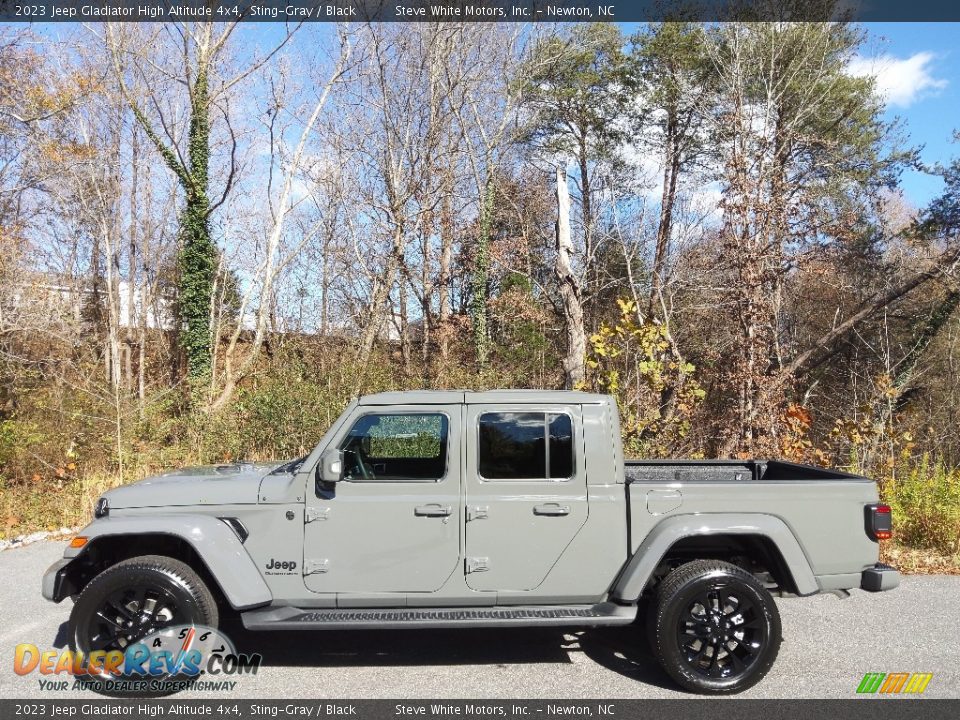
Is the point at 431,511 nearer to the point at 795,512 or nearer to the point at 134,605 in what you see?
Answer: the point at 134,605

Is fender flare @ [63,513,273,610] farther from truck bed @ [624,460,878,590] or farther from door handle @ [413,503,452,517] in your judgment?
truck bed @ [624,460,878,590]

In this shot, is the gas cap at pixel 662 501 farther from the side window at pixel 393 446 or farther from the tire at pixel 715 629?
the side window at pixel 393 446

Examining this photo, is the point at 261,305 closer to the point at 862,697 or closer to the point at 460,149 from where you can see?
the point at 460,149

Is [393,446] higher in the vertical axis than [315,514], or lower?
higher

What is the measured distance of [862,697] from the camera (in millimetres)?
4141

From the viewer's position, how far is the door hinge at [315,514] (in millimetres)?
4312

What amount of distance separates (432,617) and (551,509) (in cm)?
96

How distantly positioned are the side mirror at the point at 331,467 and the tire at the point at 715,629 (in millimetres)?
2081

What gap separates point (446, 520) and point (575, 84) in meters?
22.8

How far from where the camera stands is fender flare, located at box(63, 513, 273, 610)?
13.7 ft

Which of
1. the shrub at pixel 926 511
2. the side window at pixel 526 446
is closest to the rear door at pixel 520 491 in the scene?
the side window at pixel 526 446

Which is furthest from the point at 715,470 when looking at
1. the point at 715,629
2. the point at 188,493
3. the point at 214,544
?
the point at 188,493

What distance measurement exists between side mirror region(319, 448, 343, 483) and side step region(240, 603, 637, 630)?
806 millimetres

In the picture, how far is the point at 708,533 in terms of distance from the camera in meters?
4.24
